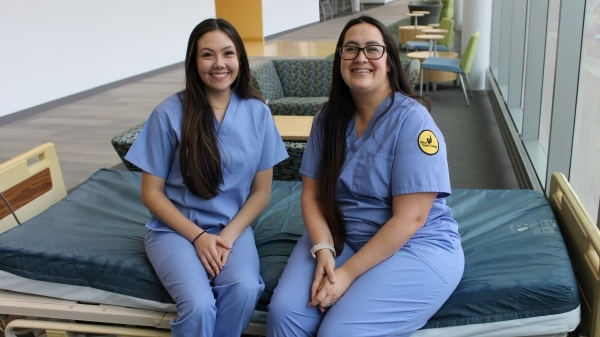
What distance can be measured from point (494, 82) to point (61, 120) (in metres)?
4.85

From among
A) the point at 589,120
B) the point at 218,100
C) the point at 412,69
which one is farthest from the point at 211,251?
the point at 412,69

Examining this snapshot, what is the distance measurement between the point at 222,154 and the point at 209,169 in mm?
88

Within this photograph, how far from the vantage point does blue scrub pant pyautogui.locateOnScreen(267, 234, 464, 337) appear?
1.64 metres

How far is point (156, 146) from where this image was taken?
2020 mm

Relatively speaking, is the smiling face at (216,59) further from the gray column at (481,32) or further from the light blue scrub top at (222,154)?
the gray column at (481,32)

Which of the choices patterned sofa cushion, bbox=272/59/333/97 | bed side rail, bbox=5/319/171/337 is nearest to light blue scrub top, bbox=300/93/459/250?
bed side rail, bbox=5/319/171/337

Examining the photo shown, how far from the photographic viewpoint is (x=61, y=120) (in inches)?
245

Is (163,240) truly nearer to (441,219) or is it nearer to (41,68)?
(441,219)

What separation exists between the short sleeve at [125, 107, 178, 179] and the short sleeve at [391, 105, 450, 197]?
80 cm

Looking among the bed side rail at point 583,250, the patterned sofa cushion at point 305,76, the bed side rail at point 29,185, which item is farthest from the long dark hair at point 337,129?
the patterned sofa cushion at point 305,76

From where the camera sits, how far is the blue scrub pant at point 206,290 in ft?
5.82

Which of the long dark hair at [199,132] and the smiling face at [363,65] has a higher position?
the smiling face at [363,65]

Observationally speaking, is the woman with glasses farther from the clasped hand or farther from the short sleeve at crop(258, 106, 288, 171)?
the short sleeve at crop(258, 106, 288, 171)

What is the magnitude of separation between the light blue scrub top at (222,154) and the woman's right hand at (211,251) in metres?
0.13
